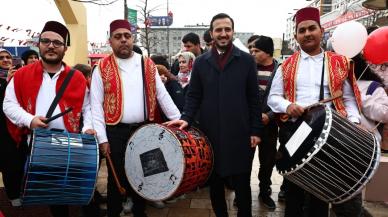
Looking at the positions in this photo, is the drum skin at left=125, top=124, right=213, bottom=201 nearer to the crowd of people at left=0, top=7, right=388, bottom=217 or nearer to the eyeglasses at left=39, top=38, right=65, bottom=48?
the crowd of people at left=0, top=7, right=388, bottom=217

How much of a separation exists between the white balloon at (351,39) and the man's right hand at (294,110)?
122cm

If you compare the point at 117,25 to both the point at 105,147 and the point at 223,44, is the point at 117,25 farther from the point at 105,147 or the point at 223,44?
the point at 105,147

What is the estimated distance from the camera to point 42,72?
9.04ft

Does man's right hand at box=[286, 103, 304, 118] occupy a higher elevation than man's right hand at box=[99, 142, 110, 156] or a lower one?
higher

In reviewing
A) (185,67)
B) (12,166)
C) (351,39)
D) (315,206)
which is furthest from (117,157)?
(351,39)

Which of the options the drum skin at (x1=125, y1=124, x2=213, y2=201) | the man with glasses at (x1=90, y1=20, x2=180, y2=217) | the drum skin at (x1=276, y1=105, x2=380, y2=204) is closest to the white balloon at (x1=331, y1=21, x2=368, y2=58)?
the drum skin at (x1=276, y1=105, x2=380, y2=204)

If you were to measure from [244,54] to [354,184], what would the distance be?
1274 mm

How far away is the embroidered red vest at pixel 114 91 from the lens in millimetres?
2910

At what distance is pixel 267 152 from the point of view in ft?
12.5

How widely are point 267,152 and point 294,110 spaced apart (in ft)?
4.75

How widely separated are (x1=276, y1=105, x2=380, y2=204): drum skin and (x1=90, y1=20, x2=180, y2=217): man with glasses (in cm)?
142

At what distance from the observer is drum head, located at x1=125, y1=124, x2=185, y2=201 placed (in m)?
2.38

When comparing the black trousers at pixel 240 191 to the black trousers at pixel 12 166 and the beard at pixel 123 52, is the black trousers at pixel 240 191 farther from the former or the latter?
the black trousers at pixel 12 166

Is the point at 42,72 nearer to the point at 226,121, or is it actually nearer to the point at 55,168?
the point at 55,168
